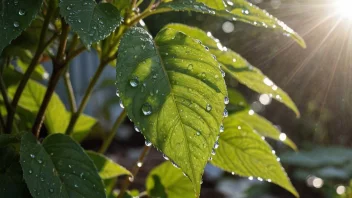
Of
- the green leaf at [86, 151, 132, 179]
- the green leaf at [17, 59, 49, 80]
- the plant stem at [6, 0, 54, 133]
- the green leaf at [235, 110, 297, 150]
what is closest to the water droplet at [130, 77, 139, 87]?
the plant stem at [6, 0, 54, 133]

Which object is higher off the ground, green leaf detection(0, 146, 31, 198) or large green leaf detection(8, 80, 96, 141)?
large green leaf detection(8, 80, 96, 141)

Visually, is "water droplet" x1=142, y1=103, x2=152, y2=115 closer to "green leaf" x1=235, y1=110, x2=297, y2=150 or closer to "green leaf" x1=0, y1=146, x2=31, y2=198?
"green leaf" x1=0, y1=146, x2=31, y2=198

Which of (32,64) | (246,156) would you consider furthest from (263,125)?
(32,64)

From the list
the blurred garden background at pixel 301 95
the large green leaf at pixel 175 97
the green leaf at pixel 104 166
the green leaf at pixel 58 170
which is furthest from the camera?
the blurred garden background at pixel 301 95

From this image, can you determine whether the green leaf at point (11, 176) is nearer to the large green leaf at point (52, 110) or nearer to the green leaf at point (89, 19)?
the green leaf at point (89, 19)

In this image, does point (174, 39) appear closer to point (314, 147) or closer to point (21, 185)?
point (21, 185)

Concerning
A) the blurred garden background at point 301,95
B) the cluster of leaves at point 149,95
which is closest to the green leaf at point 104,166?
the cluster of leaves at point 149,95

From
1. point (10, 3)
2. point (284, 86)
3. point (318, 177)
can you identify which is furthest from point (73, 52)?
point (284, 86)

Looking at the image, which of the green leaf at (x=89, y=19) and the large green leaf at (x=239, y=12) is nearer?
the green leaf at (x=89, y=19)
